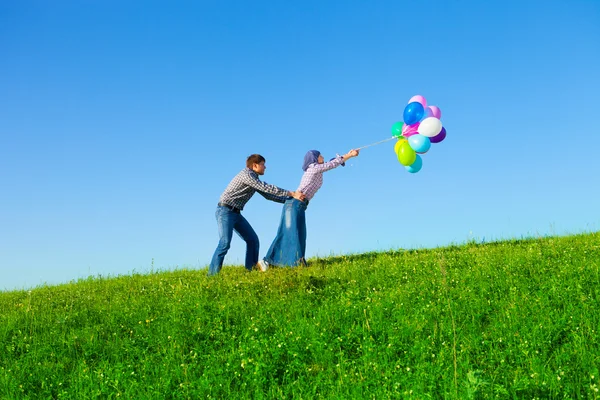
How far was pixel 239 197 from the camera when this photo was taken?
13.6 metres

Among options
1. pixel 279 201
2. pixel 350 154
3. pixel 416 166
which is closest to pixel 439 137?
pixel 416 166

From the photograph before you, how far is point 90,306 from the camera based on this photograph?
1145cm

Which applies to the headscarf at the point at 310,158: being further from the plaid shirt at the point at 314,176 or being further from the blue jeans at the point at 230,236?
the blue jeans at the point at 230,236

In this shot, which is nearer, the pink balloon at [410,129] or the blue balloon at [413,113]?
the blue balloon at [413,113]

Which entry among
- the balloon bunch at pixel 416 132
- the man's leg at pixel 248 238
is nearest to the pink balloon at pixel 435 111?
the balloon bunch at pixel 416 132

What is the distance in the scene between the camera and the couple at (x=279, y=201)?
13453mm

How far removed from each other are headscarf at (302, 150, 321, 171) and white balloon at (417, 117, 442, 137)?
8.44 ft

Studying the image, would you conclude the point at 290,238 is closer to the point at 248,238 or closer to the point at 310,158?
the point at 248,238

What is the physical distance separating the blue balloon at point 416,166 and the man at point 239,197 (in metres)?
2.84

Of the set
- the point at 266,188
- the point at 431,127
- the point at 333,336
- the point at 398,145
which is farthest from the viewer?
the point at 398,145

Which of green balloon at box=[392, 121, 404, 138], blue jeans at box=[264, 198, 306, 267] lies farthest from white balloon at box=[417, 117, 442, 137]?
blue jeans at box=[264, 198, 306, 267]

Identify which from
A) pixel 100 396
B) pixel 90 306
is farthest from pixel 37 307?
pixel 100 396

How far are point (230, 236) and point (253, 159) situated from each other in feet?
6.55

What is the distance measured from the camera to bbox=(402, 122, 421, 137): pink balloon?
13.6 m
